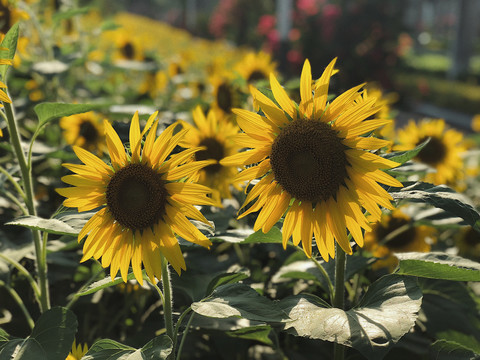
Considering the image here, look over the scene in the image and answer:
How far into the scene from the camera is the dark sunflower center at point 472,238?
2579mm

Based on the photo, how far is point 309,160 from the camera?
1.22 meters

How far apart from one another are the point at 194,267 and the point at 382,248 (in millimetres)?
977

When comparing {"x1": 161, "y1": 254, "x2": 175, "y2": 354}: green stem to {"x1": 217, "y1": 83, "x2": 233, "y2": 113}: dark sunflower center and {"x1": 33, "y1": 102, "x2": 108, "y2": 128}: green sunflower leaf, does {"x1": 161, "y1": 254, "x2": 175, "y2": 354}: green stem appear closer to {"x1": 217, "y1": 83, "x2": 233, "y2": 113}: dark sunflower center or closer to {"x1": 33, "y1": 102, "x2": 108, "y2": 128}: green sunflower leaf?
{"x1": 33, "y1": 102, "x2": 108, "y2": 128}: green sunflower leaf

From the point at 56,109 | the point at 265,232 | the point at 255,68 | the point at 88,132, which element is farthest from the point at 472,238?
the point at 56,109

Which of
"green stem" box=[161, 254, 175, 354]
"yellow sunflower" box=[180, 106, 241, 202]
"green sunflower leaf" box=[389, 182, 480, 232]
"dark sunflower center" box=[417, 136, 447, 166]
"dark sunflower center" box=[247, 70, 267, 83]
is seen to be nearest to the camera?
"green sunflower leaf" box=[389, 182, 480, 232]

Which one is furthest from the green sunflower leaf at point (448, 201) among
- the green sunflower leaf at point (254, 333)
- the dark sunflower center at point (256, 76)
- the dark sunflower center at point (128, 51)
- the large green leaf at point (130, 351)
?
the dark sunflower center at point (128, 51)

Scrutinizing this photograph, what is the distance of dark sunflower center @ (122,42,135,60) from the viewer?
15.1 feet

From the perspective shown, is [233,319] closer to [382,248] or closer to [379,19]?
[382,248]

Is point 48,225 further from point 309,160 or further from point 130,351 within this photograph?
point 309,160

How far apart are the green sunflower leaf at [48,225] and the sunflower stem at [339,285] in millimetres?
592

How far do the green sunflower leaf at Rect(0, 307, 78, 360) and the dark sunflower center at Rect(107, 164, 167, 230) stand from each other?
258 mm

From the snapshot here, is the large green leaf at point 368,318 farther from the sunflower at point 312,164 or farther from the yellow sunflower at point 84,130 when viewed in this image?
the yellow sunflower at point 84,130

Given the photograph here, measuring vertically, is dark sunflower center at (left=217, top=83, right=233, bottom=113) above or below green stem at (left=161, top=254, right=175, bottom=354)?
above

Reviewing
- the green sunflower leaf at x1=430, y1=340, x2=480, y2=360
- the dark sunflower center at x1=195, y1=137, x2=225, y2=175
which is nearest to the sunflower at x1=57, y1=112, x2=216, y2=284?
the green sunflower leaf at x1=430, y1=340, x2=480, y2=360
